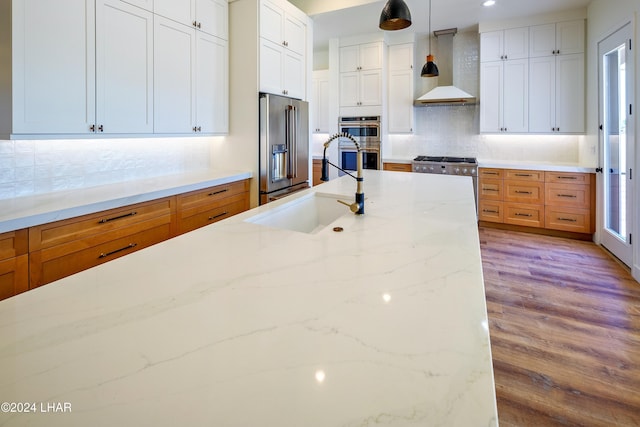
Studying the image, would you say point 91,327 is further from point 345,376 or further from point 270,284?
point 345,376

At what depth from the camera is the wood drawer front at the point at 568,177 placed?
14.4 feet


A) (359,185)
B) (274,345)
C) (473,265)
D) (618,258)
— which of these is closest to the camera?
(274,345)

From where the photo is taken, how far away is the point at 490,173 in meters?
4.98

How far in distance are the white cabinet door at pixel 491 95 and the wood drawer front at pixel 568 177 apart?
37.7 inches

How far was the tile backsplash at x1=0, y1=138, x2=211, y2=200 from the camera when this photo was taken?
7.61 feet

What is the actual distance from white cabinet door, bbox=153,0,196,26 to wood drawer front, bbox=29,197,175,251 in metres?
1.53

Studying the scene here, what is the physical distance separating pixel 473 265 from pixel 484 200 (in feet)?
14.3

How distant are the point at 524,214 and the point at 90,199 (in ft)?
16.4

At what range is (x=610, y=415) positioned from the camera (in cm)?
171

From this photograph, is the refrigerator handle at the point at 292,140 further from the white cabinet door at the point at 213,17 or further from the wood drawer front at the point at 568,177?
the wood drawer front at the point at 568,177

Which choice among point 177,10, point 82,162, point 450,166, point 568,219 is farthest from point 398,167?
point 82,162

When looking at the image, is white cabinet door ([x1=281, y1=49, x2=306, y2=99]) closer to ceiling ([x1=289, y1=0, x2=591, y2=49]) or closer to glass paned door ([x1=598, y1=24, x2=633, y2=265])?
ceiling ([x1=289, y1=0, x2=591, y2=49])

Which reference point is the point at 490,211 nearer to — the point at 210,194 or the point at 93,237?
the point at 210,194

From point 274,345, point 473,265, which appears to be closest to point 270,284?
point 274,345
